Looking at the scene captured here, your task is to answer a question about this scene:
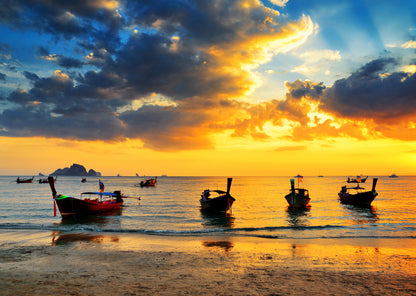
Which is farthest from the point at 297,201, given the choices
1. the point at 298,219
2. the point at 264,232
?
the point at 264,232

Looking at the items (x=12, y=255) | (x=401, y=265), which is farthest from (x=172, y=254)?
(x=401, y=265)

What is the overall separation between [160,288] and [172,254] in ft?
18.5

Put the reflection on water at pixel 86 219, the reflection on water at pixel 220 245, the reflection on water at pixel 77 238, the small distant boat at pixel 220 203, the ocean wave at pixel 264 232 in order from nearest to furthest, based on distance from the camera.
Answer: the reflection on water at pixel 220 245 → the reflection on water at pixel 77 238 → the ocean wave at pixel 264 232 → the reflection on water at pixel 86 219 → the small distant boat at pixel 220 203

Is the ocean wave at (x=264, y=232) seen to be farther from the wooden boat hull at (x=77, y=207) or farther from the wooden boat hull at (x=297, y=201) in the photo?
the wooden boat hull at (x=297, y=201)

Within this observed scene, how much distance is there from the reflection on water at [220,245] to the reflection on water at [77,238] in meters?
7.10

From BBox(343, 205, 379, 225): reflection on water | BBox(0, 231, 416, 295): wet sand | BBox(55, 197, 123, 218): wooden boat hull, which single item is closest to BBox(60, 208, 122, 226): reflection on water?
BBox(55, 197, 123, 218): wooden boat hull

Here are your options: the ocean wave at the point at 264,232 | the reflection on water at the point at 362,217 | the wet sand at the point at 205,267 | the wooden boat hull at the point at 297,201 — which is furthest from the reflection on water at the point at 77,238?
the wooden boat hull at the point at 297,201

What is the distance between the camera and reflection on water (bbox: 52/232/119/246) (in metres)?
19.6

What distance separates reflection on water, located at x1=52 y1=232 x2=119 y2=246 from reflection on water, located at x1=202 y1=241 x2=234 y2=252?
23.3 feet

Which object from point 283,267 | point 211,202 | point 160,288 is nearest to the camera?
point 160,288

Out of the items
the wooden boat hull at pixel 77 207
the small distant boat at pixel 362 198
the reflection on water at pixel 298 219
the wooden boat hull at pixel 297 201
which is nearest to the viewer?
the reflection on water at pixel 298 219

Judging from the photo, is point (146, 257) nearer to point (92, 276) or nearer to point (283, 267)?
point (92, 276)

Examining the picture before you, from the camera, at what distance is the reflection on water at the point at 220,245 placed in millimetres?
17250

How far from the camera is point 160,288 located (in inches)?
391
